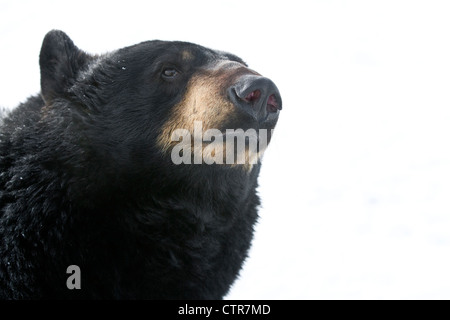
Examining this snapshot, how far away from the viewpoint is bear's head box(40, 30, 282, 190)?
12.2 ft

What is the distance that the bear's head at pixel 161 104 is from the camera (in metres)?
3.71

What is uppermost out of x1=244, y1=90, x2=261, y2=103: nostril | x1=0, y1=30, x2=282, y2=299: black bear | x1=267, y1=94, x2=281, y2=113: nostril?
x1=244, y1=90, x2=261, y2=103: nostril

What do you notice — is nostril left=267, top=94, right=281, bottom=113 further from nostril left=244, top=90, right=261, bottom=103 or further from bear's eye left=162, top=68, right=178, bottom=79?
bear's eye left=162, top=68, right=178, bottom=79

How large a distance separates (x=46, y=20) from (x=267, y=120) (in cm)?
1062

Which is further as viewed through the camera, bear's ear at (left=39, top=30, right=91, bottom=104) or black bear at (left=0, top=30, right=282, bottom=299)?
bear's ear at (left=39, top=30, right=91, bottom=104)

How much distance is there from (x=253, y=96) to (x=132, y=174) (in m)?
0.80

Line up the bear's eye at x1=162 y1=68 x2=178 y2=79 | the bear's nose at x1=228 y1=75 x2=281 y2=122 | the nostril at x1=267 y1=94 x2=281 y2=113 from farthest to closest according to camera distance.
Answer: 1. the bear's eye at x1=162 y1=68 x2=178 y2=79
2. the nostril at x1=267 y1=94 x2=281 y2=113
3. the bear's nose at x1=228 y1=75 x2=281 y2=122

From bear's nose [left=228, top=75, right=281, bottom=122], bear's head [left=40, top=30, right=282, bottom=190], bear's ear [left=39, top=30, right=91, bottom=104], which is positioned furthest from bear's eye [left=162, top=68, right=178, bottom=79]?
bear's ear [left=39, top=30, right=91, bottom=104]

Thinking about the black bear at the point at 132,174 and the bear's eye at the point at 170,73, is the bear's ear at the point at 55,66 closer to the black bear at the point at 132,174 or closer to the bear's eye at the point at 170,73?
the black bear at the point at 132,174

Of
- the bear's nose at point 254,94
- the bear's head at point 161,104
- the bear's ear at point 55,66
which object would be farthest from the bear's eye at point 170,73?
the bear's ear at point 55,66

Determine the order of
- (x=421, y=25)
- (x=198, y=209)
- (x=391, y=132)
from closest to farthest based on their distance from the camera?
(x=198, y=209)
(x=391, y=132)
(x=421, y=25)
